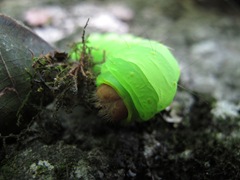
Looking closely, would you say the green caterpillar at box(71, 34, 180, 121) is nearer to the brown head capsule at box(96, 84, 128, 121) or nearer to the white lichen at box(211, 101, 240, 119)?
the brown head capsule at box(96, 84, 128, 121)

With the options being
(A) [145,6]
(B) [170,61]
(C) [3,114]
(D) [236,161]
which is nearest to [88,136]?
(C) [3,114]

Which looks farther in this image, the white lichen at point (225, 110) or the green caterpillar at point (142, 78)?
the white lichen at point (225, 110)

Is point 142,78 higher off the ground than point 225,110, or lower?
higher

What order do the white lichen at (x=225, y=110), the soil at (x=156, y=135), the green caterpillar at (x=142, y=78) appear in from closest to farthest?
the green caterpillar at (x=142, y=78) → the soil at (x=156, y=135) → the white lichen at (x=225, y=110)

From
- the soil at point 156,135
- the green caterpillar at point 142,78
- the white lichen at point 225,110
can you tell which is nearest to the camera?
the green caterpillar at point 142,78

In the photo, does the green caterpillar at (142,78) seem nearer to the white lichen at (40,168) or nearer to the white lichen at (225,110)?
the white lichen at (40,168)

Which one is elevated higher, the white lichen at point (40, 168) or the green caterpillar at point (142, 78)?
the green caterpillar at point (142, 78)

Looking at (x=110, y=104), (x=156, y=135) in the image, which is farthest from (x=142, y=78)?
(x=156, y=135)

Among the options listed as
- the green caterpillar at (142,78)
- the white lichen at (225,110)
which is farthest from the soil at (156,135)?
the green caterpillar at (142,78)

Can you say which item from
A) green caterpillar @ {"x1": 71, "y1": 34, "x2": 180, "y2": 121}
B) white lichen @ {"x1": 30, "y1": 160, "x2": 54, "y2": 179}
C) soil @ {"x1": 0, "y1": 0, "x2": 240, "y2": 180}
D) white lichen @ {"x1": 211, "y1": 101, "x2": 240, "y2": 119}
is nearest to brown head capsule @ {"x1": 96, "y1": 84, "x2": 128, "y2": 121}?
green caterpillar @ {"x1": 71, "y1": 34, "x2": 180, "y2": 121}

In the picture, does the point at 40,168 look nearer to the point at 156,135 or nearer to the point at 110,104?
the point at 110,104

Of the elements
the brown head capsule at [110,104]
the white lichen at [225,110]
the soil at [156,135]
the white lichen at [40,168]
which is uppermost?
the brown head capsule at [110,104]
